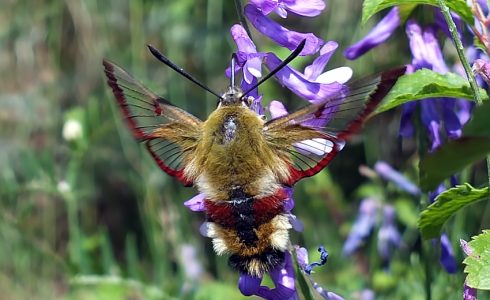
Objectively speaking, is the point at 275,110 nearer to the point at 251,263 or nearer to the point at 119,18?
the point at 251,263

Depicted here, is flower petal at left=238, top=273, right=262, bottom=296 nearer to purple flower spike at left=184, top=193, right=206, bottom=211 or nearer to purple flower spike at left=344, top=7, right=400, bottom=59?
purple flower spike at left=184, top=193, right=206, bottom=211

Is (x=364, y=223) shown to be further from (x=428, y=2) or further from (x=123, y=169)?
(x=123, y=169)

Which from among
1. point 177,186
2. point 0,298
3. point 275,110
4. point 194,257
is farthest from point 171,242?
point 275,110

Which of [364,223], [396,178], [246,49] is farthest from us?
[364,223]

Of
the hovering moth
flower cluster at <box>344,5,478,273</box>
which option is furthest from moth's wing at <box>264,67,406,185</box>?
flower cluster at <box>344,5,478,273</box>

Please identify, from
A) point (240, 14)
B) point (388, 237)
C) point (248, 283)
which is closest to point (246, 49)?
point (240, 14)

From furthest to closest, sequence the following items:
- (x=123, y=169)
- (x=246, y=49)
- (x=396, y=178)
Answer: (x=123, y=169)
(x=396, y=178)
(x=246, y=49)

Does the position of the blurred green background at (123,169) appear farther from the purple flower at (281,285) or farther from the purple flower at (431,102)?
the purple flower at (281,285)

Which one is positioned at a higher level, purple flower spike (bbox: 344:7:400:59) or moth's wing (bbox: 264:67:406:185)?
purple flower spike (bbox: 344:7:400:59)
